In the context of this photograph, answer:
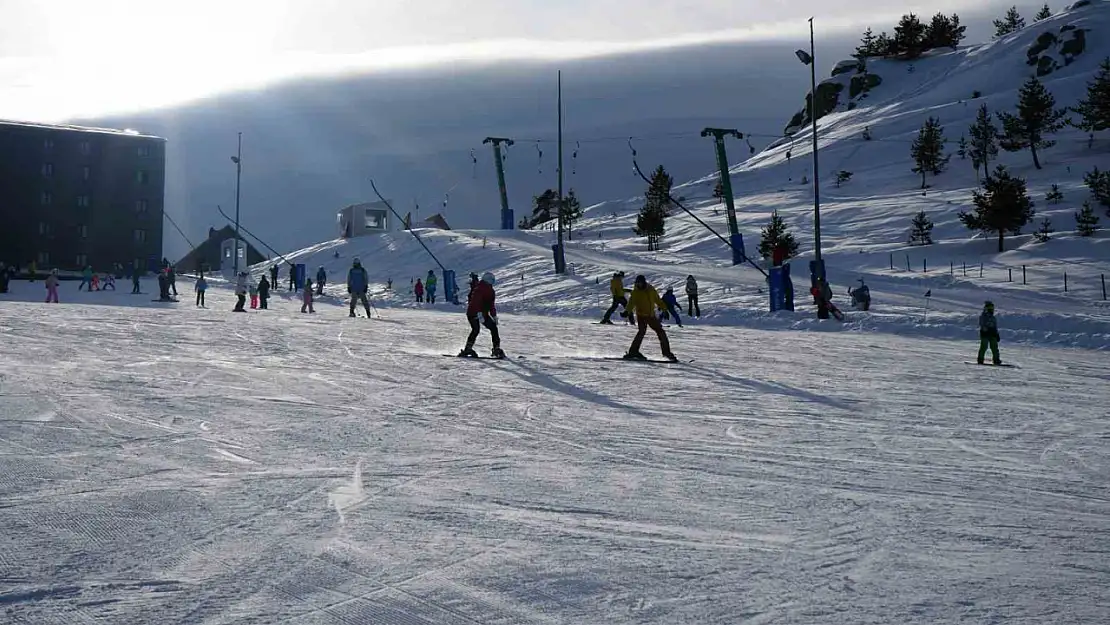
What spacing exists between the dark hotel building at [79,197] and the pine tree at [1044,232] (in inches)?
2191

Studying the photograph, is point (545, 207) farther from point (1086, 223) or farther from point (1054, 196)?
point (1086, 223)

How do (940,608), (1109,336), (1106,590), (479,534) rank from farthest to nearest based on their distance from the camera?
(1109,336) → (479,534) → (1106,590) → (940,608)

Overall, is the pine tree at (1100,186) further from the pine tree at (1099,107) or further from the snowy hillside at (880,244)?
the pine tree at (1099,107)

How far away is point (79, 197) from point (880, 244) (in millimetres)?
52284

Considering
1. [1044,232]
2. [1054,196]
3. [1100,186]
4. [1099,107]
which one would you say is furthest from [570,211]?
[1044,232]

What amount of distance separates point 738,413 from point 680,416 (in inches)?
26.8

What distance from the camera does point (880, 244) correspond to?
2037 inches

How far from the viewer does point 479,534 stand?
541cm

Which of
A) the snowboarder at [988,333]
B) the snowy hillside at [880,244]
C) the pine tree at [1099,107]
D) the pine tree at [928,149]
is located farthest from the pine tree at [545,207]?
the snowboarder at [988,333]

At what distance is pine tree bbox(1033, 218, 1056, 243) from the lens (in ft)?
149

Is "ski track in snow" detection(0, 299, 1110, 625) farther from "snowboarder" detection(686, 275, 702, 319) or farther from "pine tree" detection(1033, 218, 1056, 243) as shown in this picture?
"pine tree" detection(1033, 218, 1056, 243)

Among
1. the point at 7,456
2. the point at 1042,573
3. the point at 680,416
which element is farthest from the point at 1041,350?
the point at 7,456

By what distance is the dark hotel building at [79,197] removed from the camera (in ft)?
223

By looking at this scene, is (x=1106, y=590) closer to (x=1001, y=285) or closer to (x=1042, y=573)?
(x=1042, y=573)
